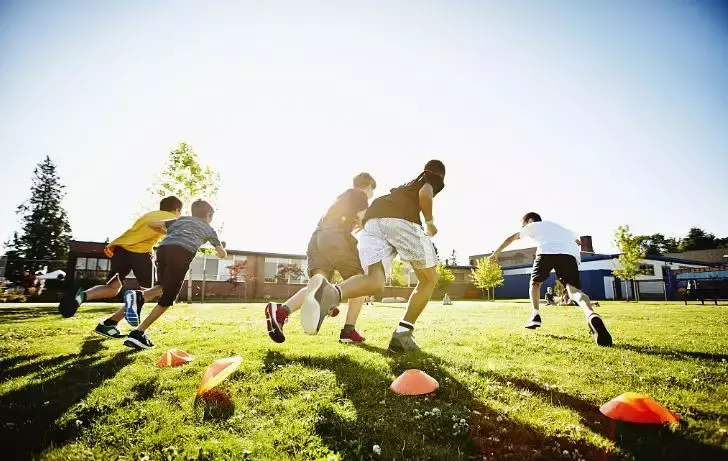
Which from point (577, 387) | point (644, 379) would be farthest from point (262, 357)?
point (644, 379)

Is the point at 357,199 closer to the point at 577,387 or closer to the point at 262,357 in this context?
the point at 262,357

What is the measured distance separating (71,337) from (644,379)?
747 cm

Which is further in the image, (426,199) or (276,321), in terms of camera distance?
(426,199)

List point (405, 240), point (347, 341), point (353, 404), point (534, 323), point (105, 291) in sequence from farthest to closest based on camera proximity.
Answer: point (534, 323) < point (105, 291) < point (347, 341) < point (405, 240) < point (353, 404)

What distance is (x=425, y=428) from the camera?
2.24 meters

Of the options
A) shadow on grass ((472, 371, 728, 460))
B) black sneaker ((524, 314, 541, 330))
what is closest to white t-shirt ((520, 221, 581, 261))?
black sneaker ((524, 314, 541, 330))

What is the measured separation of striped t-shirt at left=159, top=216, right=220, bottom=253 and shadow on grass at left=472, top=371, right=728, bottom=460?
4492mm

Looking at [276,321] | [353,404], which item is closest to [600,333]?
[353,404]

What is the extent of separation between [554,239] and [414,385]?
434cm

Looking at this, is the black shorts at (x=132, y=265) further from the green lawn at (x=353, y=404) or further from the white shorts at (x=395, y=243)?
the white shorts at (x=395, y=243)

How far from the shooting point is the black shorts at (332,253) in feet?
14.6

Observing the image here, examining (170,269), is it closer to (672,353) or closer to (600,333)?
(600,333)

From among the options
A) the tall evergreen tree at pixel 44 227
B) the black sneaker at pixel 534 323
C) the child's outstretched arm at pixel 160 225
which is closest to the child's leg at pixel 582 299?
the black sneaker at pixel 534 323

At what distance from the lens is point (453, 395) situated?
9.22 ft
